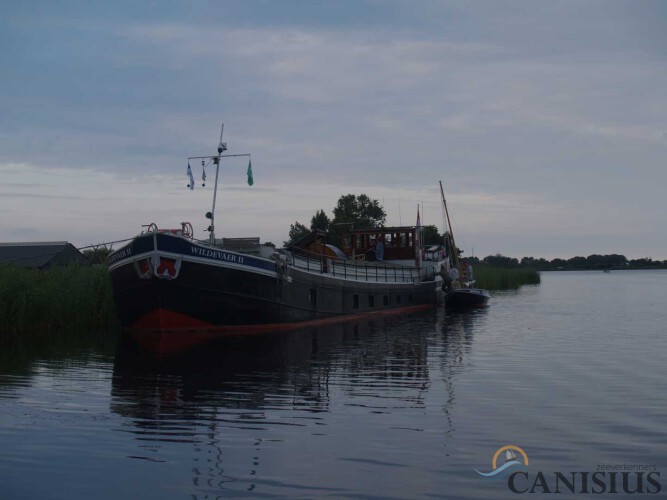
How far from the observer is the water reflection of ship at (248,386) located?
898 cm

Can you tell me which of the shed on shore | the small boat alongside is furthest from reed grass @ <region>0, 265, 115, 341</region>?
the small boat alongside

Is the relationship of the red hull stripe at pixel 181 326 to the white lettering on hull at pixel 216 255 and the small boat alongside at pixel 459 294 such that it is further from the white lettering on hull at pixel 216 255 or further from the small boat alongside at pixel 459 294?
the small boat alongside at pixel 459 294

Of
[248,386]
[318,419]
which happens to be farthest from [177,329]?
[318,419]

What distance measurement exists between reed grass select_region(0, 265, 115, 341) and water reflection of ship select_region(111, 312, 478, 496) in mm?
3211

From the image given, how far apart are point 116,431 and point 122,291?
44.2 ft

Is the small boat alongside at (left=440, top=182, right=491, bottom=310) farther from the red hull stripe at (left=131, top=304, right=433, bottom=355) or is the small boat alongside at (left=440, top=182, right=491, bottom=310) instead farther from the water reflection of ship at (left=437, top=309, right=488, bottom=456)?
the red hull stripe at (left=131, top=304, right=433, bottom=355)

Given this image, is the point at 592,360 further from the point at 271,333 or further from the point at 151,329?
the point at 151,329

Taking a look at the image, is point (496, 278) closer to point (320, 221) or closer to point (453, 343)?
point (320, 221)

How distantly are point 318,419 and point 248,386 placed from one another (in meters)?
3.08

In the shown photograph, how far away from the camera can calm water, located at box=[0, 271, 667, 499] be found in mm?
7359

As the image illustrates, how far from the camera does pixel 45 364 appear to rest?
1566 centimetres

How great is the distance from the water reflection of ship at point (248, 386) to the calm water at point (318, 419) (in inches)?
1.8

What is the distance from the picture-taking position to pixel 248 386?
12914mm

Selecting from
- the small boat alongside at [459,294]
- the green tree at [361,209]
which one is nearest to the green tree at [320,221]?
the green tree at [361,209]
